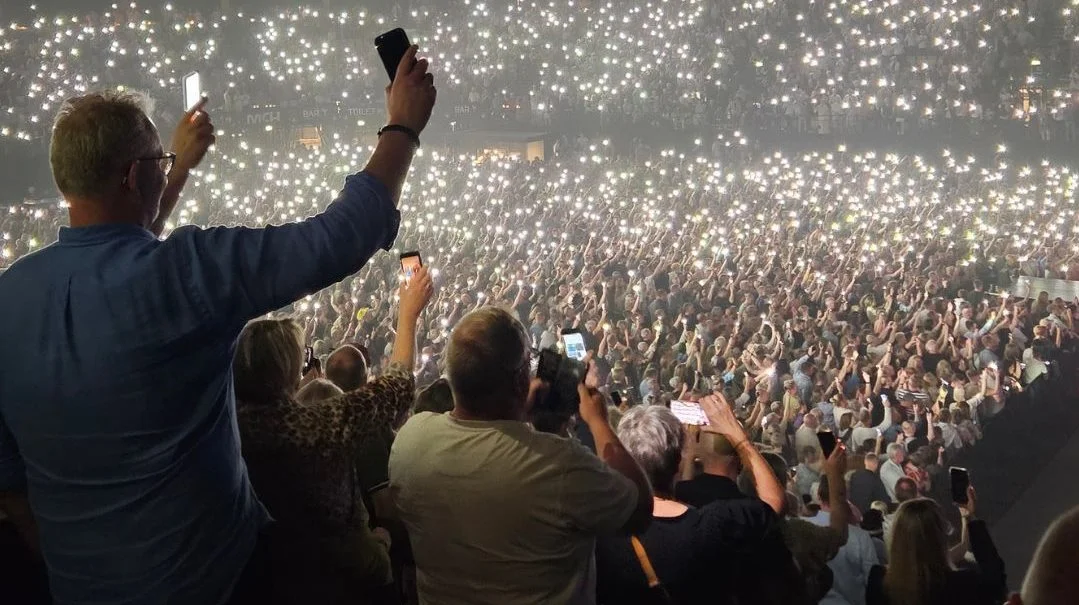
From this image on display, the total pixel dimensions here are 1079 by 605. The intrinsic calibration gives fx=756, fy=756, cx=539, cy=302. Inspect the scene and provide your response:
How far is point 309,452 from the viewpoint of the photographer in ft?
6.20

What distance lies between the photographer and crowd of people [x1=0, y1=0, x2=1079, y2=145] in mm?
26469

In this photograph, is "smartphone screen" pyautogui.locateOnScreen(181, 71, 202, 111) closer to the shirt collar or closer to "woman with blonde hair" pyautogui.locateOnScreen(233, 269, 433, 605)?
"woman with blonde hair" pyautogui.locateOnScreen(233, 269, 433, 605)

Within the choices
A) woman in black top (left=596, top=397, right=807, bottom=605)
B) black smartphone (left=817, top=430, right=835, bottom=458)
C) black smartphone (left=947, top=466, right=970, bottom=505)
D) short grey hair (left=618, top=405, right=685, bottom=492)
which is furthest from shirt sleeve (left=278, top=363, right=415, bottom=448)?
black smartphone (left=947, top=466, right=970, bottom=505)

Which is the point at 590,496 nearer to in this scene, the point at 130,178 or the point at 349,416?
the point at 349,416

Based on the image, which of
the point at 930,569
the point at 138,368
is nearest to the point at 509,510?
the point at 138,368

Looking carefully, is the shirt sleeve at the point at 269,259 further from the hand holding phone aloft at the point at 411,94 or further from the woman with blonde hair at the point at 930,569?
the woman with blonde hair at the point at 930,569

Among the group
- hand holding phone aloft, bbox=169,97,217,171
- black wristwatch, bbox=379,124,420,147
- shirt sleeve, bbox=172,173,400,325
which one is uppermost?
hand holding phone aloft, bbox=169,97,217,171

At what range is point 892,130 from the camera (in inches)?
1071

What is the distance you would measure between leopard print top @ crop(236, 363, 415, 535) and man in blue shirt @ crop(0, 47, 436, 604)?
21.3 inches

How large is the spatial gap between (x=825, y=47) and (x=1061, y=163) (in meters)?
10.3

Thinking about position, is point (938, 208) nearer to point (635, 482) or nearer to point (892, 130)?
point (892, 130)

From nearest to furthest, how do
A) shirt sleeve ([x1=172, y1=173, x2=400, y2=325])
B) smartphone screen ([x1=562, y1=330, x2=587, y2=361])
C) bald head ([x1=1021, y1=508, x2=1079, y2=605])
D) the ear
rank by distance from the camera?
bald head ([x1=1021, y1=508, x2=1079, y2=605]), shirt sleeve ([x1=172, y1=173, x2=400, y2=325]), the ear, smartphone screen ([x1=562, y1=330, x2=587, y2=361])

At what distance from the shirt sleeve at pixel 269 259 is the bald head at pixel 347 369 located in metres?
2.14

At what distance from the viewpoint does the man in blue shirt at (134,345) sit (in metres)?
1.17
